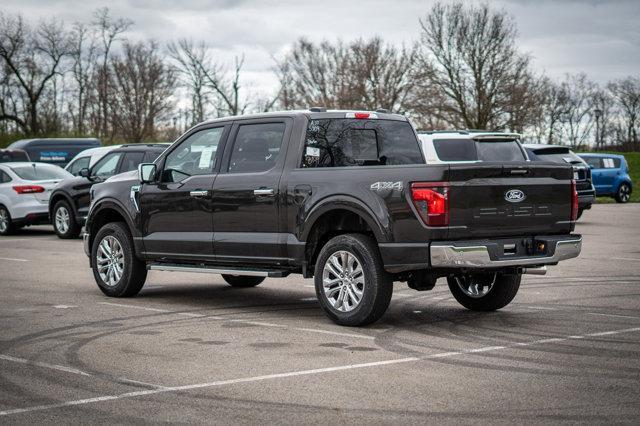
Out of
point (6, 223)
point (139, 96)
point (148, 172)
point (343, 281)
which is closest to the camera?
point (343, 281)

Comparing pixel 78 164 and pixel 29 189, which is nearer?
pixel 29 189

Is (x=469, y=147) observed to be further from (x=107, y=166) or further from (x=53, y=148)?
(x=53, y=148)

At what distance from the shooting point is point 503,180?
27.9 feet

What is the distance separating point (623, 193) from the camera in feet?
121

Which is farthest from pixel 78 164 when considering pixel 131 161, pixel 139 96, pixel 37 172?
pixel 139 96

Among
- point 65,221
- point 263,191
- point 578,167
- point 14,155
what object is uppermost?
point 14,155

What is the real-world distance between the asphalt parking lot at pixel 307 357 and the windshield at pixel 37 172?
11.1m

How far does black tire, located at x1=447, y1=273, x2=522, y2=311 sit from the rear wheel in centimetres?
1241

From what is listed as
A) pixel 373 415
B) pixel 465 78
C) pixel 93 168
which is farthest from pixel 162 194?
pixel 465 78

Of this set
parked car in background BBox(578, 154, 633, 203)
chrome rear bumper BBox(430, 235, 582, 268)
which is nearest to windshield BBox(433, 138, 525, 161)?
chrome rear bumper BBox(430, 235, 582, 268)

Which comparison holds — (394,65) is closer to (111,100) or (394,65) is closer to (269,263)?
(111,100)

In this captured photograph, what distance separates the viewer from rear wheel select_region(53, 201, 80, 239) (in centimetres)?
2059

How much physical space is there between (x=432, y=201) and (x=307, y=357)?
169cm

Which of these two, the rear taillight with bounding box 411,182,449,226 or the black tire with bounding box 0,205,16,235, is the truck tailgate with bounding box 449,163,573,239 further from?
the black tire with bounding box 0,205,16,235
